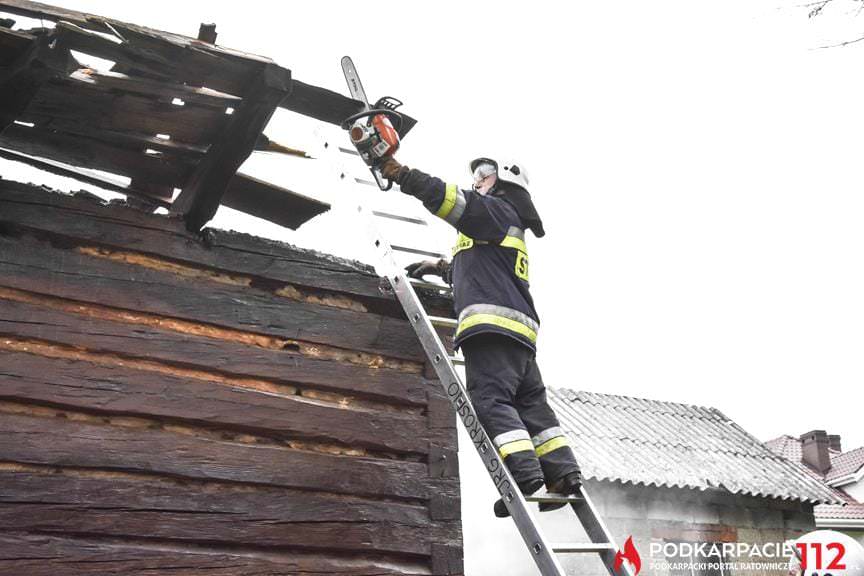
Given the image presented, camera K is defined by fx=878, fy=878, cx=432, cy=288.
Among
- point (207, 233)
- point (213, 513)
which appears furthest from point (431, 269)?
point (213, 513)

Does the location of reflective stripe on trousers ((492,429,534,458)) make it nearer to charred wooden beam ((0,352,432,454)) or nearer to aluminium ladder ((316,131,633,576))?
aluminium ladder ((316,131,633,576))

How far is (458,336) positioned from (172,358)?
4.21 ft

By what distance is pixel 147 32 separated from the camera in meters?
3.61

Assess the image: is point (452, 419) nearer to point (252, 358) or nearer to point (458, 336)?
point (458, 336)

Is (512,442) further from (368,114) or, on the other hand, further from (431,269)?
(368,114)

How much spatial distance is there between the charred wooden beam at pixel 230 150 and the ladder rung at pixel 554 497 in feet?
6.54

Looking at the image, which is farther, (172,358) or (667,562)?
(667,562)

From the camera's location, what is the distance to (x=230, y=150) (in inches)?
161

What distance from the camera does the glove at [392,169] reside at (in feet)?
13.1

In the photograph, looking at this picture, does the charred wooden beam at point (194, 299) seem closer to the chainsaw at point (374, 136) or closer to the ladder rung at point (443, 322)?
the ladder rung at point (443, 322)

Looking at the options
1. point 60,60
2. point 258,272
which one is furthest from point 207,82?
point 258,272

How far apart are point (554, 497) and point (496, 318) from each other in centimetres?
82

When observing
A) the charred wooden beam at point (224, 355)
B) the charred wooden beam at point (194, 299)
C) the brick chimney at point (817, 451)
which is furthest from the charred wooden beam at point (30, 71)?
the brick chimney at point (817, 451)

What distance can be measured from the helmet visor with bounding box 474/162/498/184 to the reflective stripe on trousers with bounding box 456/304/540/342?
797 millimetres
